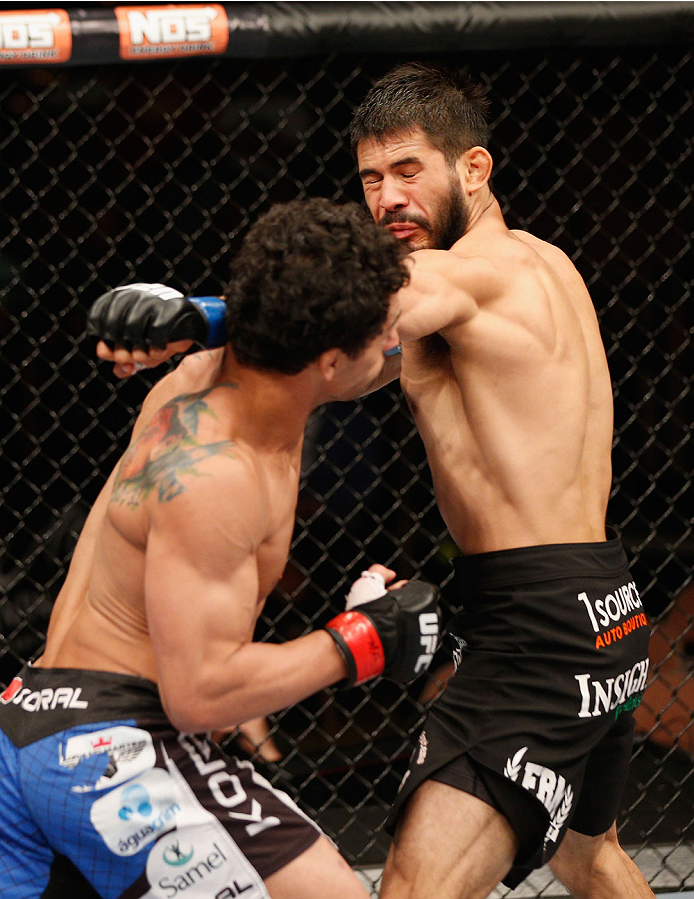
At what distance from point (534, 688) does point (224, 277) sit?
184 cm

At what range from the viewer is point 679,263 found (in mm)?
3400

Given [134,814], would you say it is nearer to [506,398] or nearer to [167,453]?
[167,453]

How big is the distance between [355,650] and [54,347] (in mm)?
1892

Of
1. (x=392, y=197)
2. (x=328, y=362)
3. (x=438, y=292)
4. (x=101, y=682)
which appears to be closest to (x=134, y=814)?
(x=101, y=682)

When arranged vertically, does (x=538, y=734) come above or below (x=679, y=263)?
below

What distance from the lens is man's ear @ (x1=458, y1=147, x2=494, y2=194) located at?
1686 millimetres

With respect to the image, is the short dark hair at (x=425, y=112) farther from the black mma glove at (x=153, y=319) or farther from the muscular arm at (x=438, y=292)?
the black mma glove at (x=153, y=319)

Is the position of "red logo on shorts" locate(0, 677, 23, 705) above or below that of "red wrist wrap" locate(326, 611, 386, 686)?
below

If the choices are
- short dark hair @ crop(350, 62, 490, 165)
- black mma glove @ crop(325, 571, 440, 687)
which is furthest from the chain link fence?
black mma glove @ crop(325, 571, 440, 687)

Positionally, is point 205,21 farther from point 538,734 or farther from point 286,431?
point 538,734

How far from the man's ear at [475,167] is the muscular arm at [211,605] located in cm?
79

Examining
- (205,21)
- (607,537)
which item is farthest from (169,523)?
(205,21)

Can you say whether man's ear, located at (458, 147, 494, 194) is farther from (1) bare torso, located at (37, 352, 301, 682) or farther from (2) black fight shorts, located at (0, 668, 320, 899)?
(2) black fight shorts, located at (0, 668, 320, 899)

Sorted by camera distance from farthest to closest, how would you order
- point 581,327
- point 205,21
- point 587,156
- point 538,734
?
point 587,156, point 205,21, point 581,327, point 538,734
